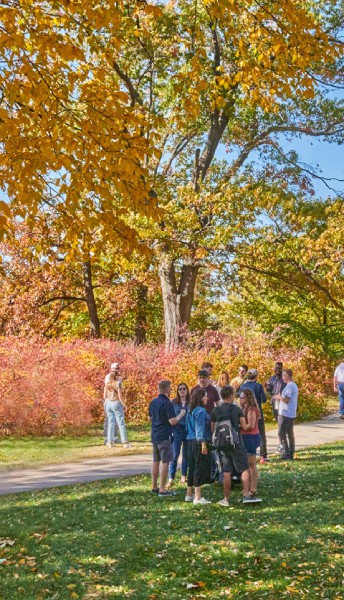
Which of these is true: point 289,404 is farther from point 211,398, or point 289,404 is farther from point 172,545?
point 172,545

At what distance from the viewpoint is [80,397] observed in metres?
16.9

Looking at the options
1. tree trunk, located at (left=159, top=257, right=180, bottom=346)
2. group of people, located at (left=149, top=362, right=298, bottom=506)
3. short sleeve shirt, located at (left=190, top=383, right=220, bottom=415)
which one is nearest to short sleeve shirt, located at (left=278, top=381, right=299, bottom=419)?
short sleeve shirt, located at (left=190, top=383, right=220, bottom=415)

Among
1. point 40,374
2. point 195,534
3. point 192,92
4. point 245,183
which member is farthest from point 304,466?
point 245,183

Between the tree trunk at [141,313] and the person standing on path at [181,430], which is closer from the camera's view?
the person standing on path at [181,430]

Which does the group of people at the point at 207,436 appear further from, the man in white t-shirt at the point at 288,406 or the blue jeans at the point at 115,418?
the blue jeans at the point at 115,418

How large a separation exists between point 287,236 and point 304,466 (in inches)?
441

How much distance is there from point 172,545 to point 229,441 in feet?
6.24

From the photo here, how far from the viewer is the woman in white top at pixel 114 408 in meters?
13.9

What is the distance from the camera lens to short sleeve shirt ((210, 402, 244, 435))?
8258mm

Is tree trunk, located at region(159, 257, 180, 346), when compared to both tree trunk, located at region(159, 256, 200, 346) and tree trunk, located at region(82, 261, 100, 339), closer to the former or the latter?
tree trunk, located at region(159, 256, 200, 346)

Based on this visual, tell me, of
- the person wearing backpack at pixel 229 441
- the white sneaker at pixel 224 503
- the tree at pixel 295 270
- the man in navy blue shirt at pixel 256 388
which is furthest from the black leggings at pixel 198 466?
the tree at pixel 295 270

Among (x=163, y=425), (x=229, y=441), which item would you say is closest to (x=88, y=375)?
(x=163, y=425)

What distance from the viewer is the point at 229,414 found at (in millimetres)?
8258

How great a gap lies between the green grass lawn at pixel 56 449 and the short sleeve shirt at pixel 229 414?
5616mm
